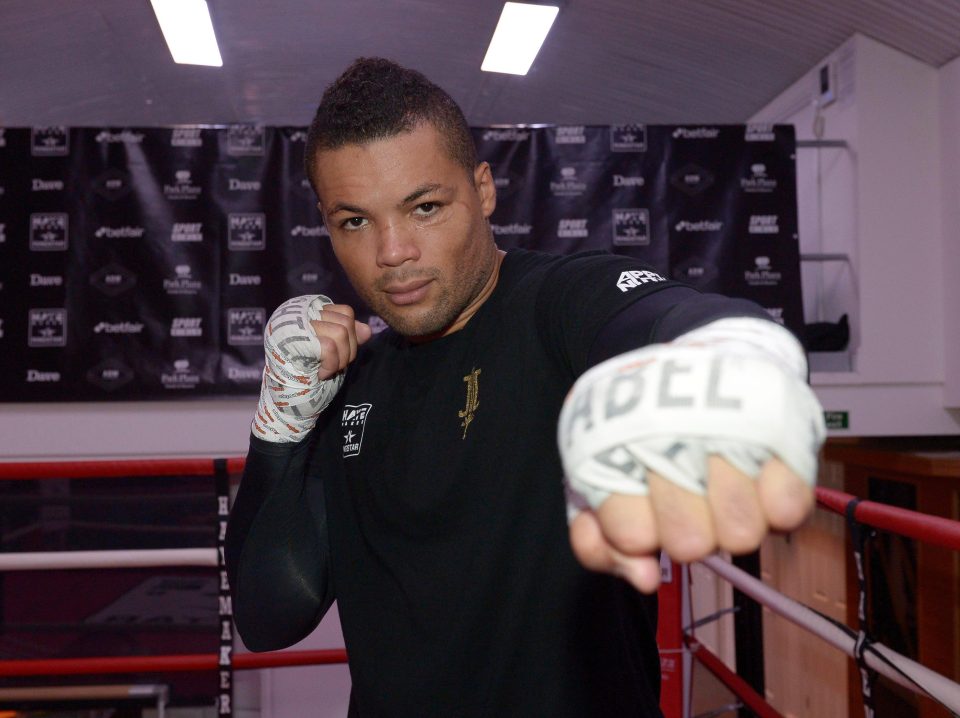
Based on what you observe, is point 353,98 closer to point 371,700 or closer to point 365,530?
point 365,530

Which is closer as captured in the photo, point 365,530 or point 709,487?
point 709,487

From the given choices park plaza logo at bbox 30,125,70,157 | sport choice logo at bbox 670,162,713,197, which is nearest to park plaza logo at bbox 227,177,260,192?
Result: park plaza logo at bbox 30,125,70,157

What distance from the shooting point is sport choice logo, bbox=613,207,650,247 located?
4246 millimetres

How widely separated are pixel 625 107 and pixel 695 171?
6.43ft

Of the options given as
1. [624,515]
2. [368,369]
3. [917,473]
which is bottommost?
[917,473]

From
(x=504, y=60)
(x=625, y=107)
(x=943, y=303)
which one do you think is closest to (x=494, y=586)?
(x=943, y=303)

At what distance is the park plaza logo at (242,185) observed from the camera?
4199 millimetres

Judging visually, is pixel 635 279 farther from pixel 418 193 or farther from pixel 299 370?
pixel 299 370

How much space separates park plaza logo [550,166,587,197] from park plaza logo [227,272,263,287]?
1.62 meters

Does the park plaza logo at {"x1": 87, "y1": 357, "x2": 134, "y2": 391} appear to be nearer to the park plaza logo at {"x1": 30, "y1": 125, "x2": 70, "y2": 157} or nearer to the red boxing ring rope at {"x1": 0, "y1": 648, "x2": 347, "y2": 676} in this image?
the park plaza logo at {"x1": 30, "y1": 125, "x2": 70, "y2": 157}

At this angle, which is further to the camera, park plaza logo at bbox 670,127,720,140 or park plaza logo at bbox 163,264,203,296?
park plaza logo at bbox 670,127,720,140

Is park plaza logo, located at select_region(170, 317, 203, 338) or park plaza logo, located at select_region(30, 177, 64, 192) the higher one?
park plaza logo, located at select_region(30, 177, 64, 192)

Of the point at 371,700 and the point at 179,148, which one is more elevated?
the point at 179,148

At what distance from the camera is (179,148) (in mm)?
4160
